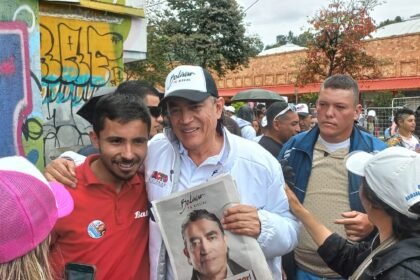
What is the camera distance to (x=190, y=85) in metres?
2.28

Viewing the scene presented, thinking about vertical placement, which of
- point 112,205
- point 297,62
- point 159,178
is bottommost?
point 112,205

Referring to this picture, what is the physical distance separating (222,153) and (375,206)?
0.76 metres

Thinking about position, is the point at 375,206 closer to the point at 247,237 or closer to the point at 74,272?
the point at 247,237

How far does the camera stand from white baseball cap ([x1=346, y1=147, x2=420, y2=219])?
180cm

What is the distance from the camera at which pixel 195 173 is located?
2316 mm

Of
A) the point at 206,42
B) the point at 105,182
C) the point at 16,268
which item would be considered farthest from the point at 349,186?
the point at 206,42

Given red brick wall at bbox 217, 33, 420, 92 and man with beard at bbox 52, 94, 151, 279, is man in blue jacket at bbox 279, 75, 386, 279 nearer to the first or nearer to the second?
man with beard at bbox 52, 94, 151, 279

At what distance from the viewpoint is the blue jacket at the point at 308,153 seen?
311cm

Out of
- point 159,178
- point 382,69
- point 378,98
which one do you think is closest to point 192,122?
point 159,178

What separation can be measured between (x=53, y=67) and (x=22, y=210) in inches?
190

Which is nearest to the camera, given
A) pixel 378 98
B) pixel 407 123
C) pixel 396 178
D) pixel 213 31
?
pixel 396 178

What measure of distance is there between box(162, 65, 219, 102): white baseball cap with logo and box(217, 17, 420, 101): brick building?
22.7 meters

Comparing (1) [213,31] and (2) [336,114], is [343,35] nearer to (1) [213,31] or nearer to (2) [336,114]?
(1) [213,31]

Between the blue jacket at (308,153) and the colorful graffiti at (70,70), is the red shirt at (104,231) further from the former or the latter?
the colorful graffiti at (70,70)
